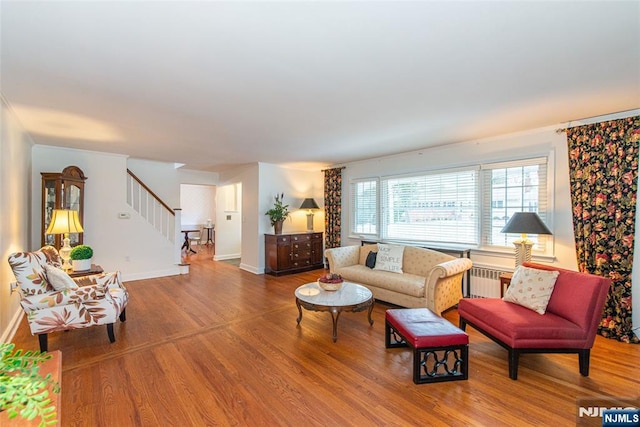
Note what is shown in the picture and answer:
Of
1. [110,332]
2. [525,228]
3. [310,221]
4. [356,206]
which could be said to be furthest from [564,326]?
[310,221]

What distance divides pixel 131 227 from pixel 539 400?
637 cm

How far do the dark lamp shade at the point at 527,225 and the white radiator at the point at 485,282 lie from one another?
3.09ft

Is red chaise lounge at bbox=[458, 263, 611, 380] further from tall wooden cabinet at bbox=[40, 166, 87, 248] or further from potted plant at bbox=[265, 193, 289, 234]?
tall wooden cabinet at bbox=[40, 166, 87, 248]

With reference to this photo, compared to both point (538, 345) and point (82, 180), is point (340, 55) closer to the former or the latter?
point (538, 345)

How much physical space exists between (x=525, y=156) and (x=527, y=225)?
42.6 inches

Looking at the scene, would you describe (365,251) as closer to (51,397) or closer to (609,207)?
(609,207)

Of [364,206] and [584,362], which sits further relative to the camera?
[364,206]

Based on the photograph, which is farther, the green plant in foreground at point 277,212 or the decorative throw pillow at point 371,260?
the green plant in foreground at point 277,212

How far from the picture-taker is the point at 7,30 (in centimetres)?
170

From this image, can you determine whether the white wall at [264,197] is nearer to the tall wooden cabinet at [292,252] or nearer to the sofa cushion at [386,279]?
the tall wooden cabinet at [292,252]

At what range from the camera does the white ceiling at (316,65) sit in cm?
157

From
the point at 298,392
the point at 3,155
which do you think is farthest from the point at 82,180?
the point at 298,392

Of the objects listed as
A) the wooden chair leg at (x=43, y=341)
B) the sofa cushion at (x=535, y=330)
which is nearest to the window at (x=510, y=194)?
the sofa cushion at (x=535, y=330)

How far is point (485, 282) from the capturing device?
13.7 ft
